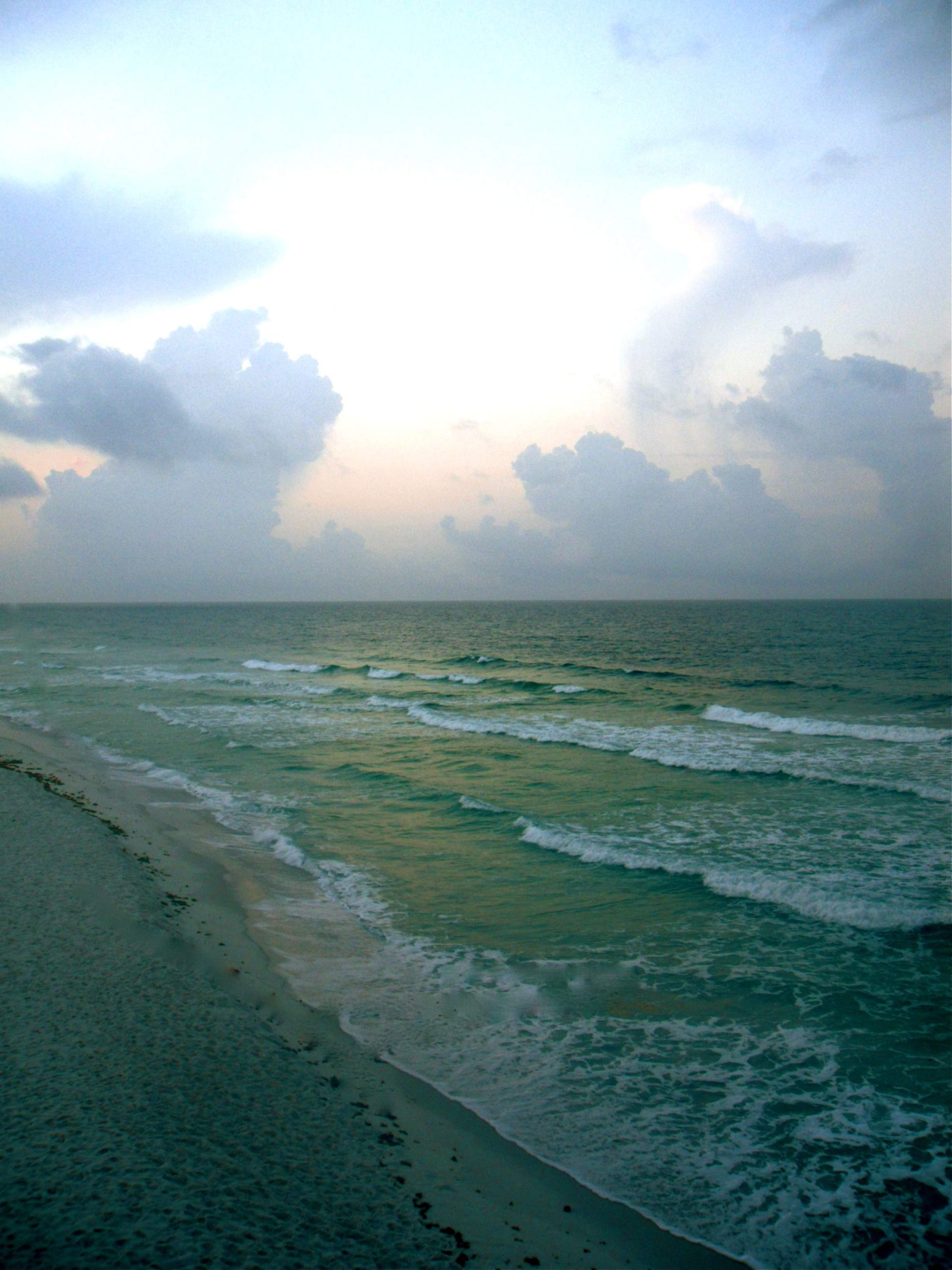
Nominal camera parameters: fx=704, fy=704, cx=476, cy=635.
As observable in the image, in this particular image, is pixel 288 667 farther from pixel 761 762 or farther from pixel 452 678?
pixel 761 762

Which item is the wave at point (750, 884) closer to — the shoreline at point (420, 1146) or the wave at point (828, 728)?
the shoreline at point (420, 1146)

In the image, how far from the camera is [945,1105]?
6.51 metres

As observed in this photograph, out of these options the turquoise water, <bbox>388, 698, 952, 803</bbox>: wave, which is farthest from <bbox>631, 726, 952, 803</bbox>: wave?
the turquoise water

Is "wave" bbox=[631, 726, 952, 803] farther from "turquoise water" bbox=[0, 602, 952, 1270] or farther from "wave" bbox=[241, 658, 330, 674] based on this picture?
"wave" bbox=[241, 658, 330, 674]

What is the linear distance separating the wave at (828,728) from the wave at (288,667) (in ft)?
96.0

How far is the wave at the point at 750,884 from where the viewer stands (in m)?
10.6

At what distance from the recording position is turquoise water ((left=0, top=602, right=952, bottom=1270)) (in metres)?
5.86

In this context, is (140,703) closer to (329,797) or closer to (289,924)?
(329,797)

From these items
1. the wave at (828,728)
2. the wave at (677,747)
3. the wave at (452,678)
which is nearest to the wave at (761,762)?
the wave at (677,747)

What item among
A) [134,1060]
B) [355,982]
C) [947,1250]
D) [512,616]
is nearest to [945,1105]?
[947,1250]

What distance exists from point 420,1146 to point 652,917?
240 inches

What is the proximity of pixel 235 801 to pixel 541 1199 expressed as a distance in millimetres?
13484

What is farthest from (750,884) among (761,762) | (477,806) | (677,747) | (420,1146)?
(677,747)

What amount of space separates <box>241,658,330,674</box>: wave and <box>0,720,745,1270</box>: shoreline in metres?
39.0
